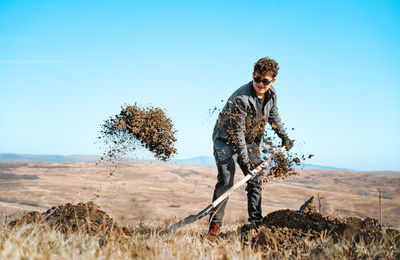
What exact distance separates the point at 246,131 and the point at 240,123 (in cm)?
27

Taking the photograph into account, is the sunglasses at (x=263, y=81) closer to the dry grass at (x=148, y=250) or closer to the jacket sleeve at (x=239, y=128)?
the jacket sleeve at (x=239, y=128)

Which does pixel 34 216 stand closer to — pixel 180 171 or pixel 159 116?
pixel 159 116

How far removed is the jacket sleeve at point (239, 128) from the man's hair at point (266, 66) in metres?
0.50

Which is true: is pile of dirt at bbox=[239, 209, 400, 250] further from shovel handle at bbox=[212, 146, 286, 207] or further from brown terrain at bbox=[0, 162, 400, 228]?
brown terrain at bbox=[0, 162, 400, 228]

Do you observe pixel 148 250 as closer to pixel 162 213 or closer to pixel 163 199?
pixel 162 213

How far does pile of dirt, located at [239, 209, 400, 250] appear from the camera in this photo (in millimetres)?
3271

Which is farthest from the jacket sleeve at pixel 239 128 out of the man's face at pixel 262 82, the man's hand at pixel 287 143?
the man's hand at pixel 287 143

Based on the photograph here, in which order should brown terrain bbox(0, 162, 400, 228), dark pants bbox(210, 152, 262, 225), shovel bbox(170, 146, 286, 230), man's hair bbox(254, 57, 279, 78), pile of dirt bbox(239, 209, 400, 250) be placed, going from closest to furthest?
pile of dirt bbox(239, 209, 400, 250), shovel bbox(170, 146, 286, 230), man's hair bbox(254, 57, 279, 78), dark pants bbox(210, 152, 262, 225), brown terrain bbox(0, 162, 400, 228)

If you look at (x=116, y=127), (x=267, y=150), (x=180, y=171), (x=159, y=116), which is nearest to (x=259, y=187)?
(x=267, y=150)

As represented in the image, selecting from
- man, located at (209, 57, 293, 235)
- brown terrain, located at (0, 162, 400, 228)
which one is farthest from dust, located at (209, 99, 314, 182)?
brown terrain, located at (0, 162, 400, 228)

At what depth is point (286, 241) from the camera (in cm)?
329

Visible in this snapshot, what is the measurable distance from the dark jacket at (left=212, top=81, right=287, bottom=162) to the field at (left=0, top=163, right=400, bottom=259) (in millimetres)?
1071

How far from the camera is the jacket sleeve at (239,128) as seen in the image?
4344 mm

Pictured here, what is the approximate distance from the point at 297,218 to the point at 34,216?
3596mm
